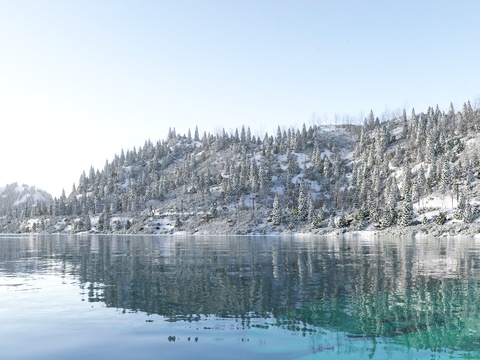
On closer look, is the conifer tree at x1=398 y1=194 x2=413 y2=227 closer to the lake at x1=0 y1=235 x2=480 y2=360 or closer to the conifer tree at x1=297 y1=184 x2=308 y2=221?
the conifer tree at x1=297 y1=184 x2=308 y2=221

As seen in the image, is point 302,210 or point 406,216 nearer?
point 406,216

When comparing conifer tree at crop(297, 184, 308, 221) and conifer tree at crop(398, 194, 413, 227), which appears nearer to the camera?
conifer tree at crop(398, 194, 413, 227)

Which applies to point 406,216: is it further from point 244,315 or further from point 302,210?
point 244,315

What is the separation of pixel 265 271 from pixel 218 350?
20.7m

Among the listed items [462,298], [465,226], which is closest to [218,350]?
[462,298]

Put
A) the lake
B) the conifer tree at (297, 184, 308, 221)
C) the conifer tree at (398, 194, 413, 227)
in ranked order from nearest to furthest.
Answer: the lake
the conifer tree at (398, 194, 413, 227)
the conifer tree at (297, 184, 308, 221)

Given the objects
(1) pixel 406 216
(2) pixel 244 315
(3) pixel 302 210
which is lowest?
(1) pixel 406 216

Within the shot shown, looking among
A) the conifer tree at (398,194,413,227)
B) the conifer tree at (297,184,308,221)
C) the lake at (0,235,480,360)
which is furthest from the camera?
the conifer tree at (297,184,308,221)

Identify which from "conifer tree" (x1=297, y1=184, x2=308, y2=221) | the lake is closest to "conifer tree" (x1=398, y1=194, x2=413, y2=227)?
"conifer tree" (x1=297, y1=184, x2=308, y2=221)

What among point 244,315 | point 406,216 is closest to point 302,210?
point 406,216

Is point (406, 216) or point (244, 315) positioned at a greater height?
point (244, 315)

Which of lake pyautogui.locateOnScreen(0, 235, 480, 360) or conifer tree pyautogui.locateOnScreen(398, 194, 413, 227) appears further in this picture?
conifer tree pyautogui.locateOnScreen(398, 194, 413, 227)

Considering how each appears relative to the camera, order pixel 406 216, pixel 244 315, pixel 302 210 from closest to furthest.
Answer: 1. pixel 244 315
2. pixel 406 216
3. pixel 302 210

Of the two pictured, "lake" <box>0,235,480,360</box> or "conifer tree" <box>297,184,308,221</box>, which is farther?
"conifer tree" <box>297,184,308,221</box>
